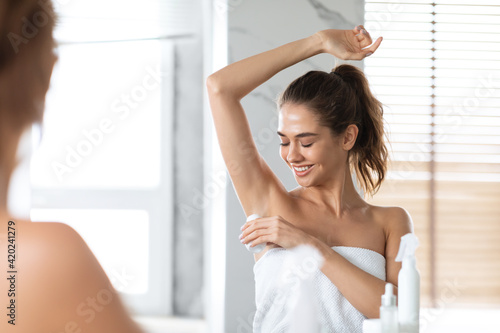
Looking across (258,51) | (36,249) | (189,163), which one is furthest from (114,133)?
(36,249)

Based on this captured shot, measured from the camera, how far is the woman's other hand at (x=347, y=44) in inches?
39.9

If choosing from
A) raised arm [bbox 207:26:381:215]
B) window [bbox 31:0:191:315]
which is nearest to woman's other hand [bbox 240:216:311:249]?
raised arm [bbox 207:26:381:215]

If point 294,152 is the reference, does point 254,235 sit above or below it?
below

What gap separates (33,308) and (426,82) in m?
1.34

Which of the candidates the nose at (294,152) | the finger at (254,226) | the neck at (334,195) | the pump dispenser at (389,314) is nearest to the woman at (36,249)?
the pump dispenser at (389,314)

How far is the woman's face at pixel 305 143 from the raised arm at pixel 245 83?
2.9 inches

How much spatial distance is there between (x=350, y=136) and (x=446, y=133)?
46cm

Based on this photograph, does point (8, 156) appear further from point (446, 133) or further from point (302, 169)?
point (446, 133)

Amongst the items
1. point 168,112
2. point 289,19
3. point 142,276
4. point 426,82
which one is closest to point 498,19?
point 426,82

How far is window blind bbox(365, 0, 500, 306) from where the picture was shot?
4.61ft

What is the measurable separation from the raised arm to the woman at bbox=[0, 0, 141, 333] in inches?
28.6

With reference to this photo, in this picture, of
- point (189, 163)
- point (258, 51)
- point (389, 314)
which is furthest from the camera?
point (189, 163)

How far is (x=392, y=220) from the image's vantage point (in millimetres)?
1121

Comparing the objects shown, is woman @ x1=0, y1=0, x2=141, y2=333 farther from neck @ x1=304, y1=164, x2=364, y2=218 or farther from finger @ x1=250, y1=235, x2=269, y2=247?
neck @ x1=304, y1=164, x2=364, y2=218
